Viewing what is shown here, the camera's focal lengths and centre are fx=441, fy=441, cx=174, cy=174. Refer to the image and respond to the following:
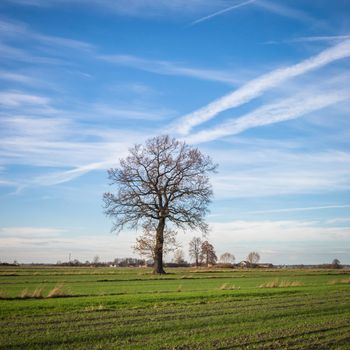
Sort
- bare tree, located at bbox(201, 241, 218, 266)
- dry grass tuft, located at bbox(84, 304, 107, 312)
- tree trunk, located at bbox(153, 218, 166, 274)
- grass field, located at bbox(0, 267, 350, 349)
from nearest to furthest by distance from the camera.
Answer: grass field, located at bbox(0, 267, 350, 349), dry grass tuft, located at bbox(84, 304, 107, 312), tree trunk, located at bbox(153, 218, 166, 274), bare tree, located at bbox(201, 241, 218, 266)

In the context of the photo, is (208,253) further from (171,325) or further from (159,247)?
(171,325)

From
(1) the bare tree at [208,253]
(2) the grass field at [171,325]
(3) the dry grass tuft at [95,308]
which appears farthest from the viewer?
(1) the bare tree at [208,253]

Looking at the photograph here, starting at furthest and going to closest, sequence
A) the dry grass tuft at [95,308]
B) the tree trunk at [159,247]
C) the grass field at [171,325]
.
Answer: the tree trunk at [159,247]
the dry grass tuft at [95,308]
the grass field at [171,325]

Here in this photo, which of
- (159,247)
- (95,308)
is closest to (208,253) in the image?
(159,247)

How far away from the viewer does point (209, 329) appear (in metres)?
13.0

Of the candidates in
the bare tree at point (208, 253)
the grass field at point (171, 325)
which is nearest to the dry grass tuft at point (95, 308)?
the grass field at point (171, 325)

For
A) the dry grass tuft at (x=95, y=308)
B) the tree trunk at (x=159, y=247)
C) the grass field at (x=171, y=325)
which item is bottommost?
the grass field at (x=171, y=325)

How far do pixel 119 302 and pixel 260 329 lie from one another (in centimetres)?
905

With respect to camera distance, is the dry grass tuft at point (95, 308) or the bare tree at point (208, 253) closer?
the dry grass tuft at point (95, 308)

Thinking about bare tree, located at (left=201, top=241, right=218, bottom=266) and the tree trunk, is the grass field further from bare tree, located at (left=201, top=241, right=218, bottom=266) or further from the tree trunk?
bare tree, located at (left=201, top=241, right=218, bottom=266)

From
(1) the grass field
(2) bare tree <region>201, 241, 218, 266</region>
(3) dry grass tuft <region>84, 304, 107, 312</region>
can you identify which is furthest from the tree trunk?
(2) bare tree <region>201, 241, 218, 266</region>

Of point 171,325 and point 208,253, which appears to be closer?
point 171,325

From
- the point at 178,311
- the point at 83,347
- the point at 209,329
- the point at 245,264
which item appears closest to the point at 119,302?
the point at 178,311

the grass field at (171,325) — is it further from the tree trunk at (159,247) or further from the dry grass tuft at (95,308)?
the tree trunk at (159,247)
